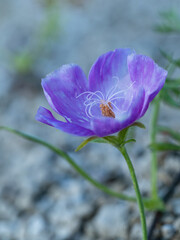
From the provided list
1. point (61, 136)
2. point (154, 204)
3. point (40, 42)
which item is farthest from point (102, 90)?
point (40, 42)

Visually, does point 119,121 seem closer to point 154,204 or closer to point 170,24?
point 154,204

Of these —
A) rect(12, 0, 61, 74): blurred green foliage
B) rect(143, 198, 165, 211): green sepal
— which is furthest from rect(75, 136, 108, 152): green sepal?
rect(12, 0, 61, 74): blurred green foliage

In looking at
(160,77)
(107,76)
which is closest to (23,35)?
(107,76)

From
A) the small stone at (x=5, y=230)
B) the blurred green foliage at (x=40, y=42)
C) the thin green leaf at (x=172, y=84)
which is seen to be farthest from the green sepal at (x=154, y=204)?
the blurred green foliage at (x=40, y=42)

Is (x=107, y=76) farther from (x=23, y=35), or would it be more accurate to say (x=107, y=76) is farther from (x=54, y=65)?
(x=23, y=35)

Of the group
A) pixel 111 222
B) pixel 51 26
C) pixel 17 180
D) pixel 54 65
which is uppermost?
pixel 51 26

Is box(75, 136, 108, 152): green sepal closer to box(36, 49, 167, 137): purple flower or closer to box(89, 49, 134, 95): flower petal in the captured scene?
box(36, 49, 167, 137): purple flower

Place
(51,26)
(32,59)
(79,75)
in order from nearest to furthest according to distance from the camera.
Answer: (79,75), (32,59), (51,26)
